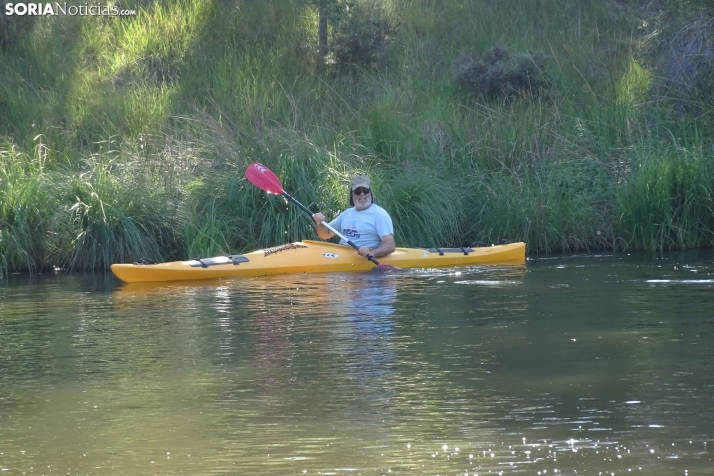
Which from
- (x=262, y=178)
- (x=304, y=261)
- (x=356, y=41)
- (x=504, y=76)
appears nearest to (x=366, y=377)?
(x=304, y=261)

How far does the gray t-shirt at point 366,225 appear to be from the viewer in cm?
1163

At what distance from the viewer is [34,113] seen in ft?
55.6

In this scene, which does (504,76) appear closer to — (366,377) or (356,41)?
(356,41)

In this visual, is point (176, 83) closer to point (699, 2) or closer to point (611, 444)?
point (699, 2)

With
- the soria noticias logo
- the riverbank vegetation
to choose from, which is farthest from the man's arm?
the soria noticias logo

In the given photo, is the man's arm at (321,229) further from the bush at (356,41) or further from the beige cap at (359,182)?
A: the bush at (356,41)

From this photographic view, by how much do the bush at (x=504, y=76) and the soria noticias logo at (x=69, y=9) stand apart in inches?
254

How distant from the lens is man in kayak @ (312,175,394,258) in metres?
11.6

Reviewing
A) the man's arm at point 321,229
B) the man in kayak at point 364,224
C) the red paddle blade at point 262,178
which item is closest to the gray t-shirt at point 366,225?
the man in kayak at point 364,224

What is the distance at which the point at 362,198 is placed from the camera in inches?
461

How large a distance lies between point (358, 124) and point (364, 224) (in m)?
3.98

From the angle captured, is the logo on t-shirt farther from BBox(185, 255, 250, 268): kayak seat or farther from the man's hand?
BBox(185, 255, 250, 268): kayak seat

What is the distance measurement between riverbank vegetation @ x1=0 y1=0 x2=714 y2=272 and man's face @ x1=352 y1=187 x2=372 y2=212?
46.9 inches

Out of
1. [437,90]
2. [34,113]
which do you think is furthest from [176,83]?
[437,90]
